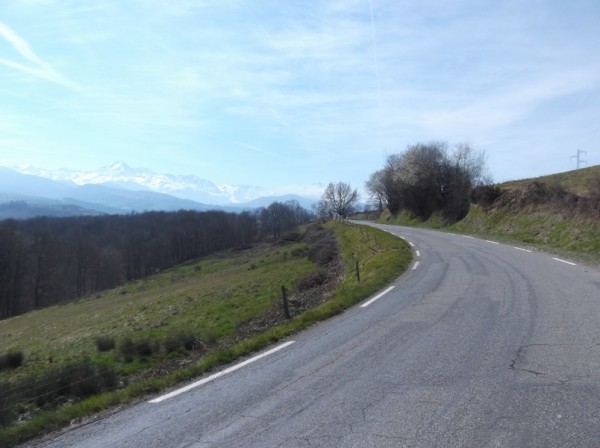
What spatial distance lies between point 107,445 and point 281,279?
2502 cm

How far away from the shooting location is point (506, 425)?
4.37 metres

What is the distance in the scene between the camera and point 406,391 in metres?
5.42

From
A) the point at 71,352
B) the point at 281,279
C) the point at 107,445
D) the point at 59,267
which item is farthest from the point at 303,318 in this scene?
the point at 59,267

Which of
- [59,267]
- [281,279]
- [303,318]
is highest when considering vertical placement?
[303,318]

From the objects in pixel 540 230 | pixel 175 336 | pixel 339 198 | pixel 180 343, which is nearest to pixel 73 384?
pixel 180 343

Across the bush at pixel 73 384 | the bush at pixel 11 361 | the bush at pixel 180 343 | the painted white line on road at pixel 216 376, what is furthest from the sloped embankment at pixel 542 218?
the bush at pixel 11 361

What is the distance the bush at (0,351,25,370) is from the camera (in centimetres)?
1969

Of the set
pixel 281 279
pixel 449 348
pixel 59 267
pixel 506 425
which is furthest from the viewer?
pixel 59 267

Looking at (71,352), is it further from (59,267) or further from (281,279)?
(59,267)

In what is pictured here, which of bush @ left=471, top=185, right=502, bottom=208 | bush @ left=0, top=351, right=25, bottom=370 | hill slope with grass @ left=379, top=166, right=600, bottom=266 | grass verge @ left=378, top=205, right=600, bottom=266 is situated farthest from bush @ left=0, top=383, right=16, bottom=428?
bush @ left=471, top=185, right=502, bottom=208

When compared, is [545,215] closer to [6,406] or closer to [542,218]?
[542,218]

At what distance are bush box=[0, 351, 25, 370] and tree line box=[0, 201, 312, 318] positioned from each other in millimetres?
59312

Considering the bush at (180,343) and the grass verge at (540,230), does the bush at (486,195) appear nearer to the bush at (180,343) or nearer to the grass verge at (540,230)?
the grass verge at (540,230)

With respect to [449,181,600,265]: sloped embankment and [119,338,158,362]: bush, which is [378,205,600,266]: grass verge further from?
[119,338,158,362]: bush
